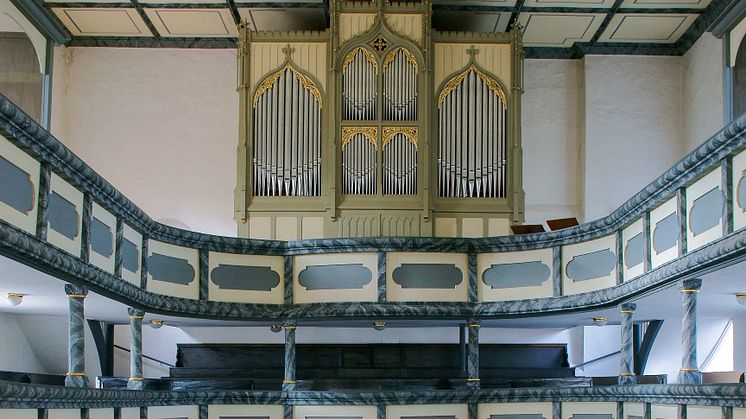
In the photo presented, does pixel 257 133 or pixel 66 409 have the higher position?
pixel 257 133

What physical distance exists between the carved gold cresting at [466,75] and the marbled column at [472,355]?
3922 millimetres

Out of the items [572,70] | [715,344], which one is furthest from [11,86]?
[715,344]

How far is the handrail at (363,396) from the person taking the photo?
1138 cm

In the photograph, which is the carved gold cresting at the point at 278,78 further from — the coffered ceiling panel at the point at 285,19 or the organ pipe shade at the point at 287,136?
the coffered ceiling panel at the point at 285,19

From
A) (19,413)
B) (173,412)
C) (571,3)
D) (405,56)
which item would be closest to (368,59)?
(405,56)

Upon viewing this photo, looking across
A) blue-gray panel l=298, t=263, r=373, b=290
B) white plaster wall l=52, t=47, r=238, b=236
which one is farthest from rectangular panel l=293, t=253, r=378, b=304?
white plaster wall l=52, t=47, r=238, b=236

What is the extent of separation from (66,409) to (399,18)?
974cm

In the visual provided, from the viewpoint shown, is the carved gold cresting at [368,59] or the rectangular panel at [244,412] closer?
the rectangular panel at [244,412]

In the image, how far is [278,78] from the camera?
1930 centimetres

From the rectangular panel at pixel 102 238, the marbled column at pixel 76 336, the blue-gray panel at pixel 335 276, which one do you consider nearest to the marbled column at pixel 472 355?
the blue-gray panel at pixel 335 276

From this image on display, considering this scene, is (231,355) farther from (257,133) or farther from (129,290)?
(129,290)

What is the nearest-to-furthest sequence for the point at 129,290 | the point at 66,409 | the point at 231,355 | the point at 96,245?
the point at 66,409, the point at 96,245, the point at 129,290, the point at 231,355

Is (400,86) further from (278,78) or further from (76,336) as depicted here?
(76,336)

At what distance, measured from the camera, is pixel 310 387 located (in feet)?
58.9
